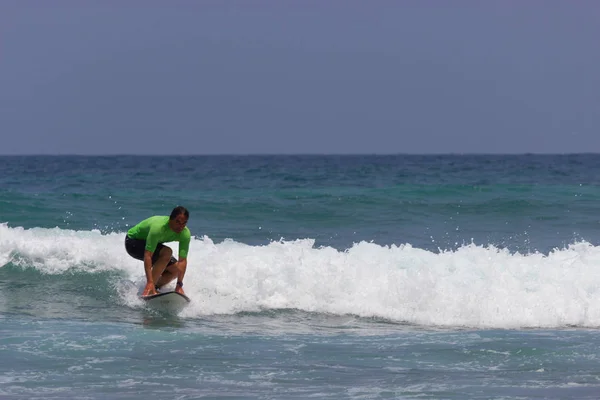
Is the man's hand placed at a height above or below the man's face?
below

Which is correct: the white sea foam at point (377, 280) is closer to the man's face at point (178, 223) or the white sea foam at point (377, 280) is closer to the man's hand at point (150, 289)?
the man's hand at point (150, 289)

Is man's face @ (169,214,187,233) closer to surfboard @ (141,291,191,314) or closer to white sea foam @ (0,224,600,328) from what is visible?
surfboard @ (141,291,191,314)

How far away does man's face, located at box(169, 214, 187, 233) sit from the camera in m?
Result: 10.4

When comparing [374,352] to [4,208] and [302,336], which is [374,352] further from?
[4,208]

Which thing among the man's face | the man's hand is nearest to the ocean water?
the man's hand

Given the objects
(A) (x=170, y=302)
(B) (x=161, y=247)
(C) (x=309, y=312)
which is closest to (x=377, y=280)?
(C) (x=309, y=312)

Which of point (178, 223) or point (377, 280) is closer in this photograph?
point (178, 223)

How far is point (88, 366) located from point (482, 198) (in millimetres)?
18048

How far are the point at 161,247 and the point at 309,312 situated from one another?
216cm

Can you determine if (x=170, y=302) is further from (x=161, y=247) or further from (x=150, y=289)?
(x=161, y=247)

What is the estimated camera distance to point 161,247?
35.6 ft

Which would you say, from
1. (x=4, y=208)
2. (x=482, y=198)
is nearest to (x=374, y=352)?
(x=4, y=208)

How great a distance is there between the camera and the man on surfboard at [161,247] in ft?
34.6

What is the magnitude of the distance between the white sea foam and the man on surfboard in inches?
20.7
